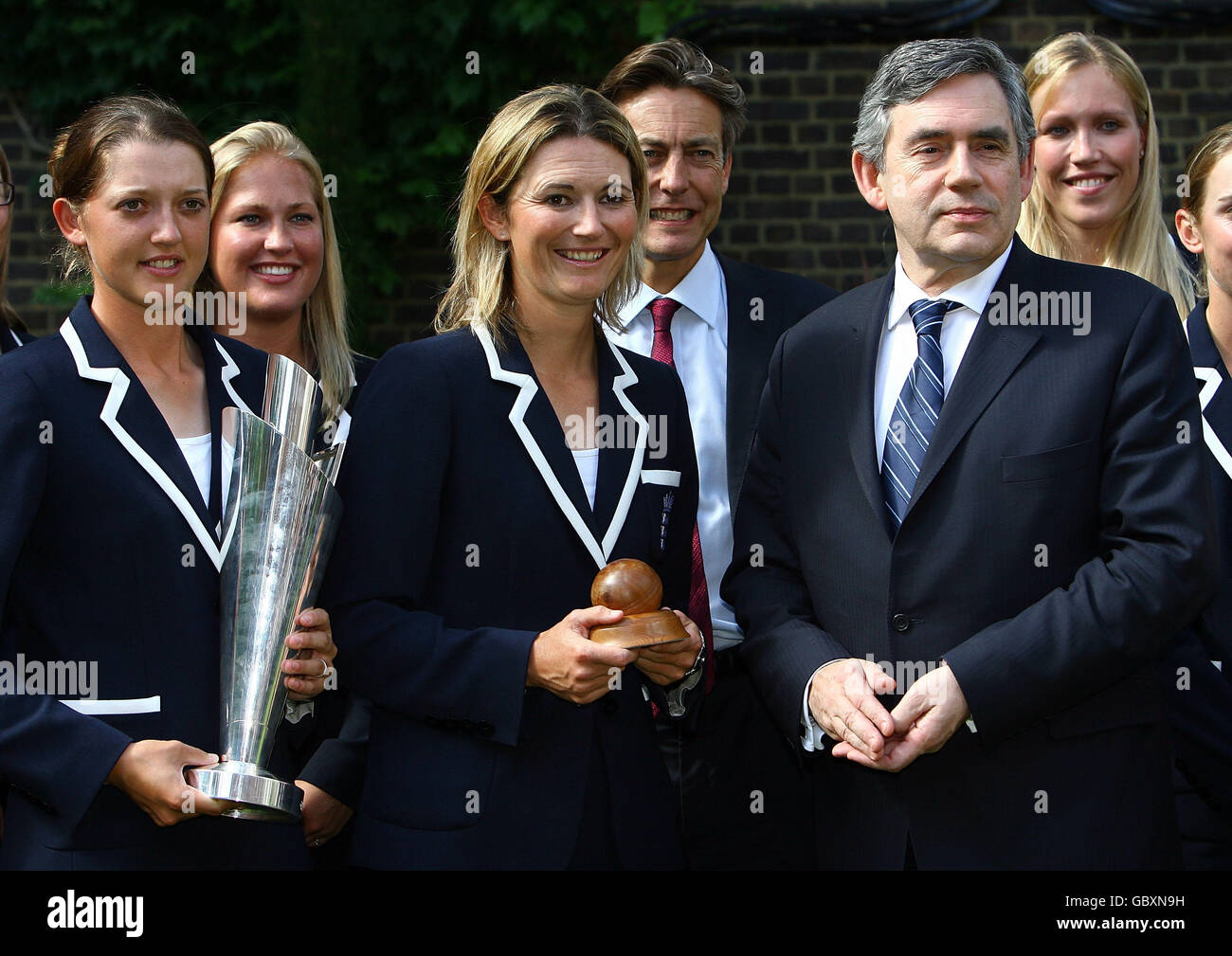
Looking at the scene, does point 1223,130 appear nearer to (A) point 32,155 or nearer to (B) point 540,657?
(B) point 540,657

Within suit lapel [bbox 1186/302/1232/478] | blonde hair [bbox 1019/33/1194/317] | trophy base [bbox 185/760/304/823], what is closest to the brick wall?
blonde hair [bbox 1019/33/1194/317]

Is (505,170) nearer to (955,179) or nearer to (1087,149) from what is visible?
(955,179)

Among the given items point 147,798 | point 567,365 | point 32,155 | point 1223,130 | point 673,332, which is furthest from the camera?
point 32,155

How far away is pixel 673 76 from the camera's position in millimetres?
3939

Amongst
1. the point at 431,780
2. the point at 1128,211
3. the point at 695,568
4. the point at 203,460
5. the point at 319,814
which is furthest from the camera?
the point at 1128,211

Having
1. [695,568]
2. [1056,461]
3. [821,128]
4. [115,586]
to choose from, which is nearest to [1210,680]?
[1056,461]

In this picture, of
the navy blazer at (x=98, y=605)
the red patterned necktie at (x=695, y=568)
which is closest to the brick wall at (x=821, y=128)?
the red patterned necktie at (x=695, y=568)

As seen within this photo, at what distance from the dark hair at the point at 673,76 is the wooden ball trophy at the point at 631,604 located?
190 centimetres

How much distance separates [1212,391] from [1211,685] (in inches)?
26.2

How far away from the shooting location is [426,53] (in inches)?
270

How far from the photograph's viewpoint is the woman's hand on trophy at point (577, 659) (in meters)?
2.46

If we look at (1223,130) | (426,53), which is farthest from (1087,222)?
(426,53)

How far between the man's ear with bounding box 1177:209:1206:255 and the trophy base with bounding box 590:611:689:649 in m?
1.83
